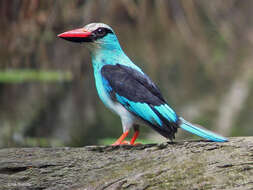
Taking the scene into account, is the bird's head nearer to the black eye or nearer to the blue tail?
the black eye

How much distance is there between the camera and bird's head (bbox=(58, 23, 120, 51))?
4.21 m

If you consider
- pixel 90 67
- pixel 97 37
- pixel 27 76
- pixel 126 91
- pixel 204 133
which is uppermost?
pixel 97 37

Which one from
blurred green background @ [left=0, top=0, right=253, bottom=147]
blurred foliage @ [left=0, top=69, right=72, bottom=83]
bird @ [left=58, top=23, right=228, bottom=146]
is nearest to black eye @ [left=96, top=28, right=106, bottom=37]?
bird @ [left=58, top=23, right=228, bottom=146]

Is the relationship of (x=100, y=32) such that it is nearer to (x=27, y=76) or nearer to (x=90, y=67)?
(x=27, y=76)

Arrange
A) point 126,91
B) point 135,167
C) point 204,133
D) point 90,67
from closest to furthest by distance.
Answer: point 135,167 → point 204,133 → point 126,91 → point 90,67

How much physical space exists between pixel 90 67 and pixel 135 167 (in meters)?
5.14

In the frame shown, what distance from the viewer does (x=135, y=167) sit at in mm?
3385

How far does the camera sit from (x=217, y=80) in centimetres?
1027

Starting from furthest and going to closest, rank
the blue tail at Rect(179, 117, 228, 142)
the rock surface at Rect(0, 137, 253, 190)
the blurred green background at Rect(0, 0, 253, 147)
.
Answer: the blurred green background at Rect(0, 0, 253, 147)
the blue tail at Rect(179, 117, 228, 142)
the rock surface at Rect(0, 137, 253, 190)

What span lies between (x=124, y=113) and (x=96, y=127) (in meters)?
4.04

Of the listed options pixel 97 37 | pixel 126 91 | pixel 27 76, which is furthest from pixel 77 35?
pixel 27 76

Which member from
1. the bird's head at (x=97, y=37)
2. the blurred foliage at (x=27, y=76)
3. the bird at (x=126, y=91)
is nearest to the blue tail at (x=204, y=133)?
the bird at (x=126, y=91)

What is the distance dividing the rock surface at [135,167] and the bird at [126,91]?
0.96ft

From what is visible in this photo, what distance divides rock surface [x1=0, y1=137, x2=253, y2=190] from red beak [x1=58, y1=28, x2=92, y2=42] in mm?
834
